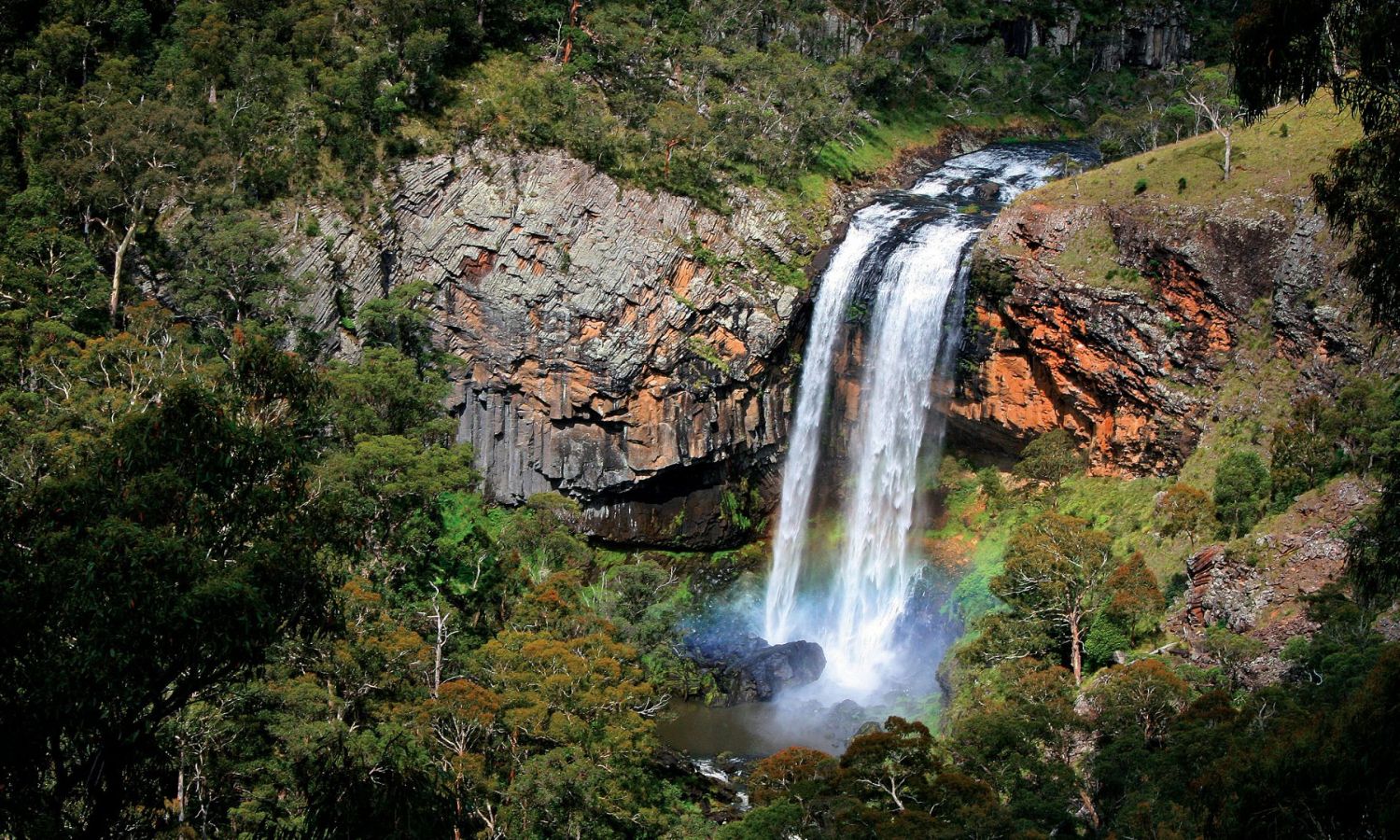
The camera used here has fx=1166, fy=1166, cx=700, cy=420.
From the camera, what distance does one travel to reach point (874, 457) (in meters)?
46.7

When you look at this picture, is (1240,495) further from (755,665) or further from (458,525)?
(458,525)

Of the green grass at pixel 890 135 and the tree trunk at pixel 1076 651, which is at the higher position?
the green grass at pixel 890 135

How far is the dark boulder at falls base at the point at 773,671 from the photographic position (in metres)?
39.5

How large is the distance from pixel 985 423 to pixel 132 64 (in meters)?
37.8

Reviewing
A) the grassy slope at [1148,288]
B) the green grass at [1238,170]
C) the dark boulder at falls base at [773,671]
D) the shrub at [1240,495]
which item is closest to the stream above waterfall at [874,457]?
the dark boulder at falls base at [773,671]

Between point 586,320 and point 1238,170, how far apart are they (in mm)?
24179

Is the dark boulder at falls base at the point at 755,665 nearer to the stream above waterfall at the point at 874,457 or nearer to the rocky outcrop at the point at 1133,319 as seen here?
the stream above waterfall at the point at 874,457

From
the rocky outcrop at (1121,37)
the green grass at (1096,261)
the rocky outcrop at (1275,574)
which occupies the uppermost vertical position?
the rocky outcrop at (1121,37)

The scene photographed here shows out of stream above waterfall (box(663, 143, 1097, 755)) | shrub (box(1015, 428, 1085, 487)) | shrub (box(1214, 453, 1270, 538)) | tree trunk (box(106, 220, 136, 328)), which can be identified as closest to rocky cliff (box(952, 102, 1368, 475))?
shrub (box(1015, 428, 1085, 487))

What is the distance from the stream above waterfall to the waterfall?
46mm

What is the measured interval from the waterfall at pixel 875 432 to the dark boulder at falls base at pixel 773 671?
1.81 m

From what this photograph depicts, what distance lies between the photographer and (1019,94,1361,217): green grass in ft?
129

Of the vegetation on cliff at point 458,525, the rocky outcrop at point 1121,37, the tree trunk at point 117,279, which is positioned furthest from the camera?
the rocky outcrop at point 1121,37

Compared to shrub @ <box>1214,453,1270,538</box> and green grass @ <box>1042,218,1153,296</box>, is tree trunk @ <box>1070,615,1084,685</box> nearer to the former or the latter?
shrub @ <box>1214,453,1270,538</box>
